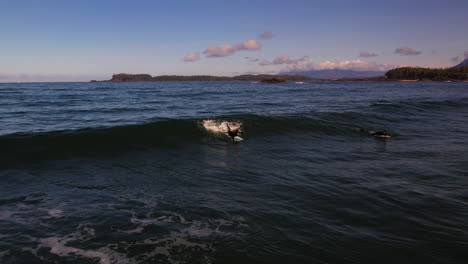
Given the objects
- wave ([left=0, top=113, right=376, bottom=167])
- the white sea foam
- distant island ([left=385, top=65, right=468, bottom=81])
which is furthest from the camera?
distant island ([left=385, top=65, right=468, bottom=81])

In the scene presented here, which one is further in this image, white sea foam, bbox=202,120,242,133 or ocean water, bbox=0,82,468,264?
white sea foam, bbox=202,120,242,133

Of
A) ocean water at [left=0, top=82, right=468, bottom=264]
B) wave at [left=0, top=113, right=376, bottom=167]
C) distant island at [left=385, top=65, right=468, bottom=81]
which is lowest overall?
ocean water at [left=0, top=82, right=468, bottom=264]

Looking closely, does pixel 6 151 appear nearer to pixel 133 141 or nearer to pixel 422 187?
pixel 133 141

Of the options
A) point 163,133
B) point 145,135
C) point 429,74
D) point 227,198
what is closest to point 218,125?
point 163,133

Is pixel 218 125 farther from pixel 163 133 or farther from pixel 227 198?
pixel 227 198

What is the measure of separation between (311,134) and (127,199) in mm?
12291

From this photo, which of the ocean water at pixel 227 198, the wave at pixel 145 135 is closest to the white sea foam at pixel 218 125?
the wave at pixel 145 135

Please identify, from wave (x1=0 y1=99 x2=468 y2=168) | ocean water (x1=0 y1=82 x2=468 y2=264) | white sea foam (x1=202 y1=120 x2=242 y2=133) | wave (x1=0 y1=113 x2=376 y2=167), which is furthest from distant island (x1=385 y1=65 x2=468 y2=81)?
white sea foam (x1=202 y1=120 x2=242 y2=133)

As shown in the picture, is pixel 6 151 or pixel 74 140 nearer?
pixel 6 151

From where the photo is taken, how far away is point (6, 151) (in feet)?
40.5

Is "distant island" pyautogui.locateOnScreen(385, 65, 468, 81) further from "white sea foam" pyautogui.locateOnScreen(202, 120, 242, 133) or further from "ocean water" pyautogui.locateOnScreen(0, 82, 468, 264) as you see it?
"white sea foam" pyautogui.locateOnScreen(202, 120, 242, 133)

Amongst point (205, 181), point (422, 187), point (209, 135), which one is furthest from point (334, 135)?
point (205, 181)

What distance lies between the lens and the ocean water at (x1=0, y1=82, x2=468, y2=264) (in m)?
5.25

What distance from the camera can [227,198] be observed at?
759 centimetres
